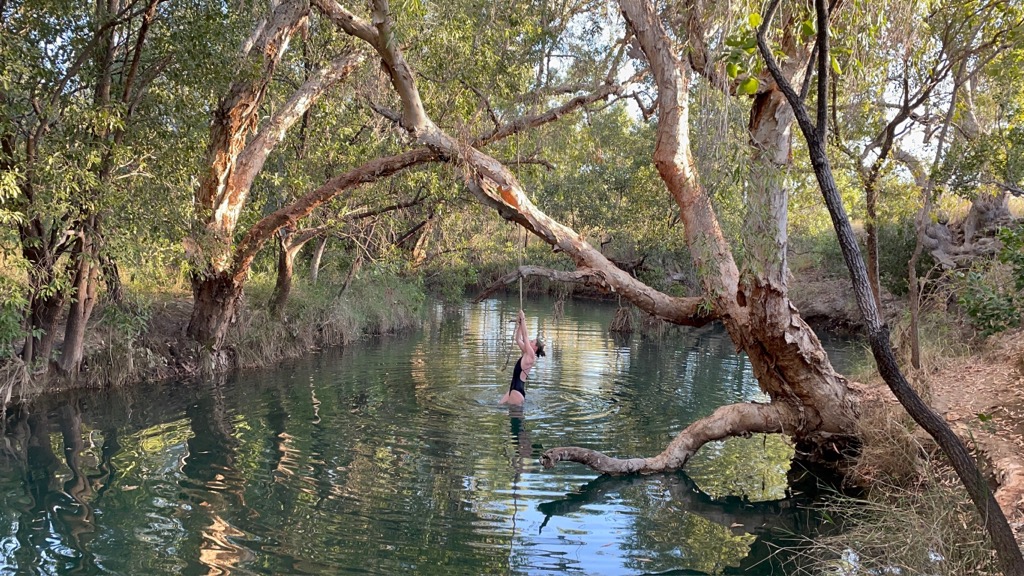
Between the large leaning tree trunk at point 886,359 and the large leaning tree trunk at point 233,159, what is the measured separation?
9.82 metres

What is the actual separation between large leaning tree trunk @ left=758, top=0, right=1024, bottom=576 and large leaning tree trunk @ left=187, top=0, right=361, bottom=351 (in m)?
9.82

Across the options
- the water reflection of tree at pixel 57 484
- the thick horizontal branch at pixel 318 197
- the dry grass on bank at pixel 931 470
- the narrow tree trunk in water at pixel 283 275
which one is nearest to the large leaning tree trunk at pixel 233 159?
the thick horizontal branch at pixel 318 197

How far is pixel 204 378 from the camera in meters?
13.0

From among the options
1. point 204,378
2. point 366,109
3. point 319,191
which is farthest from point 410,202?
point 204,378

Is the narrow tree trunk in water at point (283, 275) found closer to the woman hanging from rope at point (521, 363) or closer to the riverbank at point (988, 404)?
the woman hanging from rope at point (521, 363)

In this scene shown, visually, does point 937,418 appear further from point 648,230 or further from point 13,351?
point 648,230

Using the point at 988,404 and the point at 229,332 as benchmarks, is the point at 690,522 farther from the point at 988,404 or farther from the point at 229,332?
the point at 229,332

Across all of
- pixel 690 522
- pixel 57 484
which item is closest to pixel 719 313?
pixel 690 522

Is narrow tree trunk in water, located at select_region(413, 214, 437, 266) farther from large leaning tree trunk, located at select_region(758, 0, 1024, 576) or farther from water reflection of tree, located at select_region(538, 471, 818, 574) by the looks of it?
large leaning tree trunk, located at select_region(758, 0, 1024, 576)

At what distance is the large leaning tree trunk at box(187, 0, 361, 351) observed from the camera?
39.9 ft

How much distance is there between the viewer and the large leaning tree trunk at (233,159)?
12156 mm

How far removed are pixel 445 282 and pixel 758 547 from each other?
2097 cm

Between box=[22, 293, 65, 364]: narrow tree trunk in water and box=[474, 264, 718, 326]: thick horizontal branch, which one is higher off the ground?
box=[474, 264, 718, 326]: thick horizontal branch

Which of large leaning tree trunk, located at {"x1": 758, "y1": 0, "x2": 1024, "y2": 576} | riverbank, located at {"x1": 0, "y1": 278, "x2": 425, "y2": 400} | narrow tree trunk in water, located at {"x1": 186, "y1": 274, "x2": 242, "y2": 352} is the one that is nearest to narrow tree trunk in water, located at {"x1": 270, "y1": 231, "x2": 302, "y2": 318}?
riverbank, located at {"x1": 0, "y1": 278, "x2": 425, "y2": 400}
